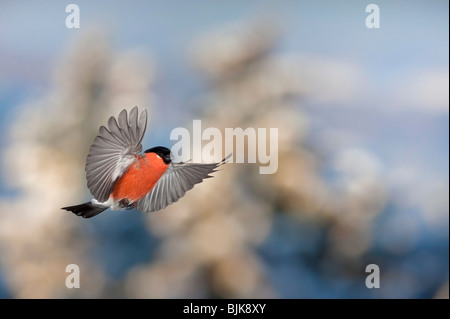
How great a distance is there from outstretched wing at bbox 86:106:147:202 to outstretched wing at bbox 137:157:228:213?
4.1 inches

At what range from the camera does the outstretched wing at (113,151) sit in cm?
80

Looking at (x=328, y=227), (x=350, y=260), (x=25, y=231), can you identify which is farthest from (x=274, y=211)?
(x=25, y=231)

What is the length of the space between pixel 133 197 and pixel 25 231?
2.67 ft

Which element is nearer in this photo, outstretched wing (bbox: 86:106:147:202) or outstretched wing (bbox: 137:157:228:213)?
outstretched wing (bbox: 86:106:147:202)

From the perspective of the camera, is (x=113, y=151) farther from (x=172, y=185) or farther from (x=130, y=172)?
(x=172, y=185)

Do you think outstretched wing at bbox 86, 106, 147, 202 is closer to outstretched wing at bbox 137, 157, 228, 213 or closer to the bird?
the bird

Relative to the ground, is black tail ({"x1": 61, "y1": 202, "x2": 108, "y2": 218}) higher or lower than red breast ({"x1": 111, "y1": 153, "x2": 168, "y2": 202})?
lower

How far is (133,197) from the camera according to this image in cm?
94

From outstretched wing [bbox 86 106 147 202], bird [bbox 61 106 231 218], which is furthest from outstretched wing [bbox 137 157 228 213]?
outstretched wing [bbox 86 106 147 202]

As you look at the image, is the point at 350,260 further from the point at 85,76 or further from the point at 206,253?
the point at 85,76

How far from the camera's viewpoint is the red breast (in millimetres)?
899

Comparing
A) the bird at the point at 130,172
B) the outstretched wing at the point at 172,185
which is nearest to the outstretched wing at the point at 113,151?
the bird at the point at 130,172

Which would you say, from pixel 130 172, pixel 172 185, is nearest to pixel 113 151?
pixel 130 172

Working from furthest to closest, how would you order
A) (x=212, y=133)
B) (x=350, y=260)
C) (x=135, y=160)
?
1. (x=350, y=260)
2. (x=212, y=133)
3. (x=135, y=160)
